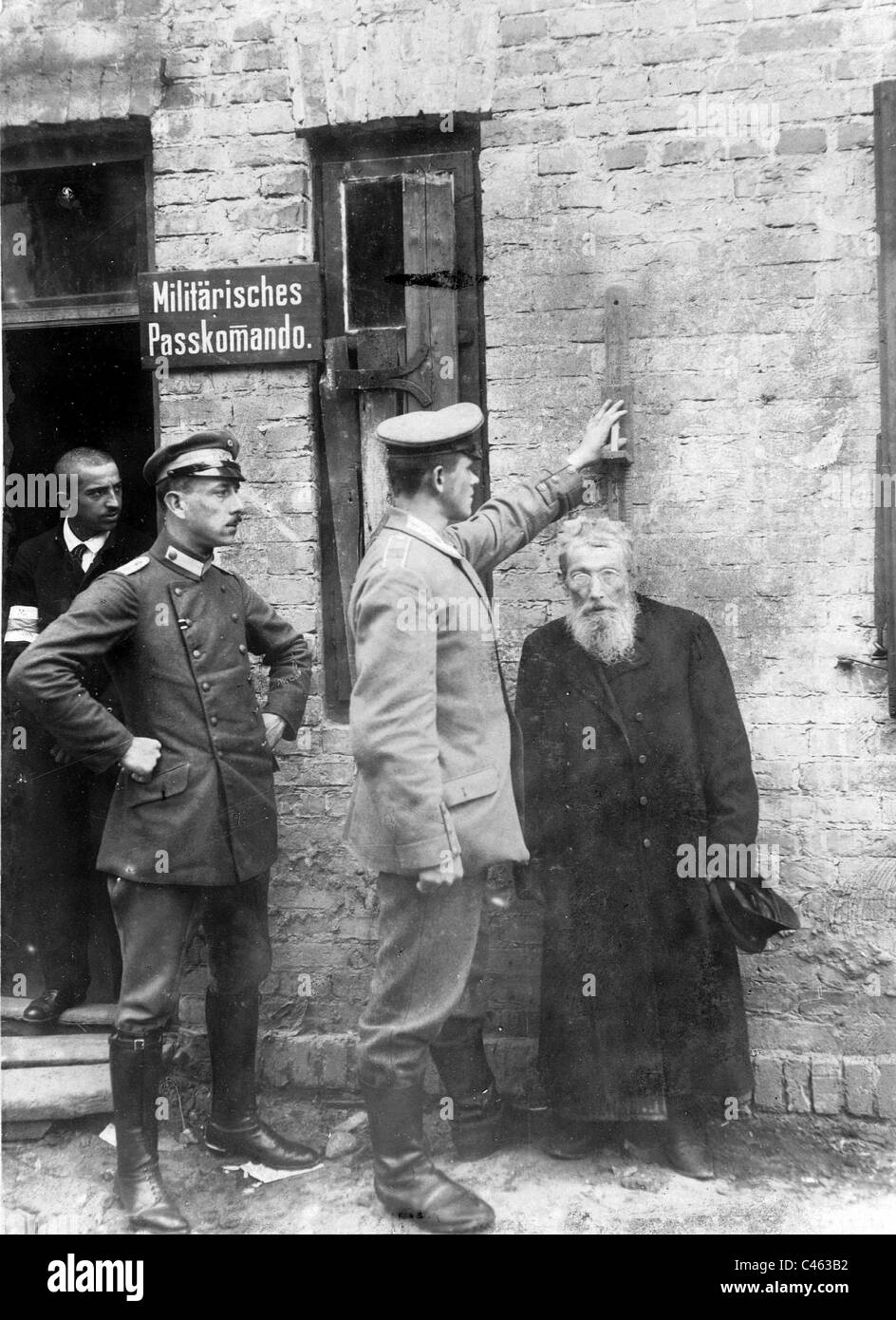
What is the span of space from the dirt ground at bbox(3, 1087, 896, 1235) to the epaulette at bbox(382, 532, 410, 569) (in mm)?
1933

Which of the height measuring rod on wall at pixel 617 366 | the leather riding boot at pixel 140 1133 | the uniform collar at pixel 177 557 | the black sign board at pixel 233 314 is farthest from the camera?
the black sign board at pixel 233 314

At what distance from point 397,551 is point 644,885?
1328 mm

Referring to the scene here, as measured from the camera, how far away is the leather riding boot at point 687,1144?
138 inches

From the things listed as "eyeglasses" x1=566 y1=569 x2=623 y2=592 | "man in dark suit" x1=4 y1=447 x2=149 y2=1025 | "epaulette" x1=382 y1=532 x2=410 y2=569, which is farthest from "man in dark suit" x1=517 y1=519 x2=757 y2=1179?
"man in dark suit" x1=4 y1=447 x2=149 y2=1025

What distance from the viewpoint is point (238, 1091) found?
3.68 m

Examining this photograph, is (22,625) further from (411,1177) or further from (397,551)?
(411,1177)

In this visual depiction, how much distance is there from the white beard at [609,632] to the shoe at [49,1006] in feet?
7.96

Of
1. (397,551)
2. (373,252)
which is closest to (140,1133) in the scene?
(397,551)

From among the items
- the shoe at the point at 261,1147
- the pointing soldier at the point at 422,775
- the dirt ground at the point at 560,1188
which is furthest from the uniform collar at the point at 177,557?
the dirt ground at the point at 560,1188

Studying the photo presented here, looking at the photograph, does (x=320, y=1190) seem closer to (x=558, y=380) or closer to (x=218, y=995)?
(x=218, y=995)

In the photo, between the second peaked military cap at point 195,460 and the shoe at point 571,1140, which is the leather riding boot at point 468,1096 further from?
the second peaked military cap at point 195,460

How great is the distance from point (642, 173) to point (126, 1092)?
338 cm

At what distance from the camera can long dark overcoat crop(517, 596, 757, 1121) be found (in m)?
3.52

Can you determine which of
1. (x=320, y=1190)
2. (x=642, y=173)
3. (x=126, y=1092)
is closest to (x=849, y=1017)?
(x=320, y=1190)
